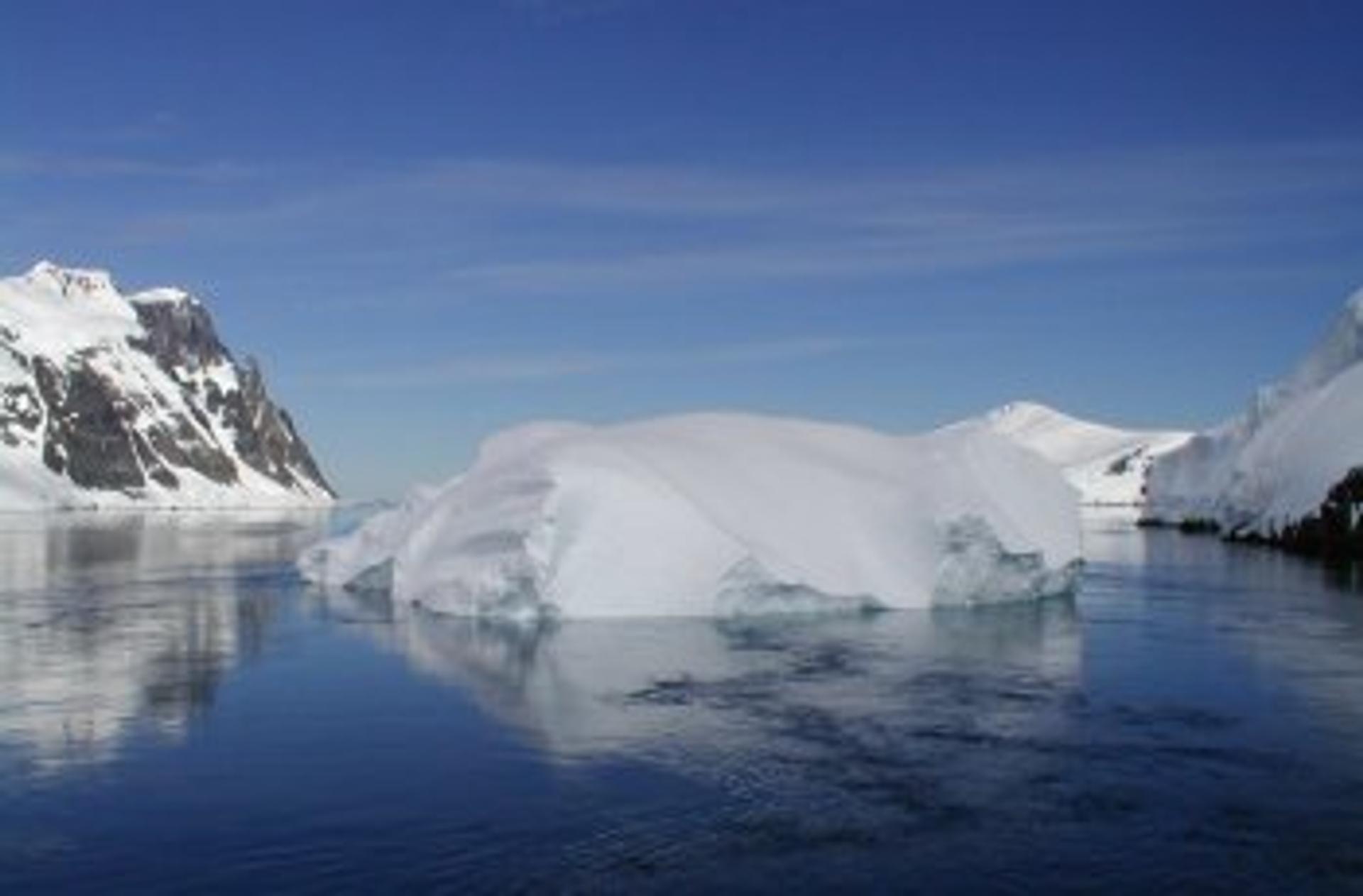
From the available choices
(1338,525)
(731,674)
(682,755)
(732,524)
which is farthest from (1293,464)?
(682,755)

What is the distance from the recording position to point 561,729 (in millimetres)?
22953

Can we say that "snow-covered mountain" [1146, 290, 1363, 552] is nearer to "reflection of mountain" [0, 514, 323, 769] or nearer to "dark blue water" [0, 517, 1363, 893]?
"dark blue water" [0, 517, 1363, 893]

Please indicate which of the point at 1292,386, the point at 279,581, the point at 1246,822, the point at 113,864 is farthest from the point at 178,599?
the point at 1292,386

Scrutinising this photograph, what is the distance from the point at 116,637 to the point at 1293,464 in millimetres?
57861

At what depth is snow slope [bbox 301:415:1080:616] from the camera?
122 ft

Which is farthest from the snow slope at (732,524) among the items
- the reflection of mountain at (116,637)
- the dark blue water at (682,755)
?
the reflection of mountain at (116,637)

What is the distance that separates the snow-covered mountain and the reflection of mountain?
41905mm

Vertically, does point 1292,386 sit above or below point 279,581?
above

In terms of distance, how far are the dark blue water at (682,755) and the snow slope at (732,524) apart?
5.63 ft

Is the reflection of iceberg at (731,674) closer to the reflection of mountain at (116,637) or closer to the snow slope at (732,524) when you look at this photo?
the snow slope at (732,524)

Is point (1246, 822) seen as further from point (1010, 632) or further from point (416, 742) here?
point (1010, 632)

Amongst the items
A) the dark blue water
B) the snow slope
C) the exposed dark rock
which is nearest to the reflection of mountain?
the dark blue water

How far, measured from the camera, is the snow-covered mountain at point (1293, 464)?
7006 centimetres

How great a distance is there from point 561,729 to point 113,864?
808 centimetres
